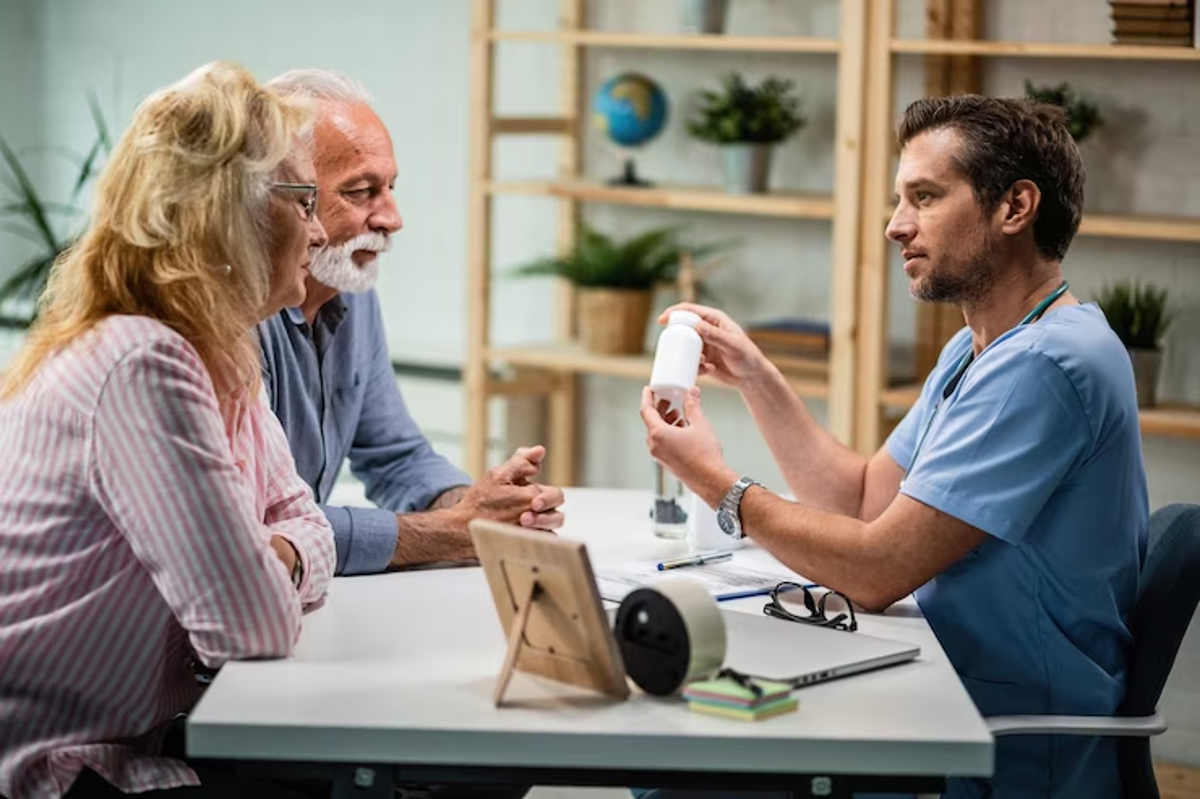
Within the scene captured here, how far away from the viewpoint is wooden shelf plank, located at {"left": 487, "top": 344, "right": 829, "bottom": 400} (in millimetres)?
4238

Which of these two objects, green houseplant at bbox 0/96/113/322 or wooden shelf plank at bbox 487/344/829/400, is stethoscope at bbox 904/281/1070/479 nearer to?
wooden shelf plank at bbox 487/344/829/400

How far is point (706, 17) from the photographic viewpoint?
A: 414 centimetres

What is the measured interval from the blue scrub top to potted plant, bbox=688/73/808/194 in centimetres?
214

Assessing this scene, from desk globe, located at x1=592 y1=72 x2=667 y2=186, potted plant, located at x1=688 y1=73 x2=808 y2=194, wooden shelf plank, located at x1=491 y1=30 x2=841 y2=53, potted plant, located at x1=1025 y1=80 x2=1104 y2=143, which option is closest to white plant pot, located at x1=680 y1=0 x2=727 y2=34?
wooden shelf plank, located at x1=491 y1=30 x2=841 y2=53

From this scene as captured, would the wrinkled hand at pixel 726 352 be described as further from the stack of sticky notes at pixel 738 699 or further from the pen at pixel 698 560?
the stack of sticky notes at pixel 738 699

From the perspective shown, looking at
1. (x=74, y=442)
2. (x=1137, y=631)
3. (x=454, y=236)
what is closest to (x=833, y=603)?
(x=1137, y=631)

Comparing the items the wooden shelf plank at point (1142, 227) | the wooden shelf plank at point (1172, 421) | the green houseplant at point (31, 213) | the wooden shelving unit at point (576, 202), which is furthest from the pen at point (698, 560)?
the green houseplant at point (31, 213)

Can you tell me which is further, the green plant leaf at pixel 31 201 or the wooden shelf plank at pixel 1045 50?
the green plant leaf at pixel 31 201

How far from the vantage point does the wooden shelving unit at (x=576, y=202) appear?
388cm

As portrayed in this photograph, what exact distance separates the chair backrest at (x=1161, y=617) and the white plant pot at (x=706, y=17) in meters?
2.36

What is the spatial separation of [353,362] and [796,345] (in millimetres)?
1675

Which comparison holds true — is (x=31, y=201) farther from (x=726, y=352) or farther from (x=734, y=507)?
(x=734, y=507)

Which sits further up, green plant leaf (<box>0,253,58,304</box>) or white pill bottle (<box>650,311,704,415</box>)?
white pill bottle (<box>650,311,704,415</box>)

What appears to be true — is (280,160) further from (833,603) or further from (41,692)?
(833,603)
